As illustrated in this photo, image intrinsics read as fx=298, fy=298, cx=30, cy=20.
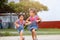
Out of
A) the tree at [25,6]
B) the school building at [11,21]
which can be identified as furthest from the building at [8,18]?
the tree at [25,6]

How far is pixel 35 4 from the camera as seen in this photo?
37938mm

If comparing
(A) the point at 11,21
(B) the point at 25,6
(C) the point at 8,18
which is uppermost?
(B) the point at 25,6

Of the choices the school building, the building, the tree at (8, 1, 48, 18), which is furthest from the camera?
the building

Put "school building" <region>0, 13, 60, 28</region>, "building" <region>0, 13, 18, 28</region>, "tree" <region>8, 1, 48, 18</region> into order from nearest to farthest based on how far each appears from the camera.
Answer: "tree" <region>8, 1, 48, 18</region> < "school building" <region>0, 13, 60, 28</region> < "building" <region>0, 13, 18, 28</region>

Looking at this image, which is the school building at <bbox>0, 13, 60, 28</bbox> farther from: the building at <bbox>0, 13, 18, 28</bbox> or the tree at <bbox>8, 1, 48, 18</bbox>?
the tree at <bbox>8, 1, 48, 18</bbox>

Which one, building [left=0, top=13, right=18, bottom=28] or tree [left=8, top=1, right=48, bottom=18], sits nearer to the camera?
tree [left=8, top=1, right=48, bottom=18]

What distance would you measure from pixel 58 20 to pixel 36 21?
2547 cm

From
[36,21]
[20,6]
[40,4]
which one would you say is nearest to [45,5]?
[40,4]

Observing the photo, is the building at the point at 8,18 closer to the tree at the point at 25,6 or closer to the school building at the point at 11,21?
the school building at the point at 11,21

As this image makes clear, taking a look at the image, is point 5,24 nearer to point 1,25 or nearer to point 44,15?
point 1,25

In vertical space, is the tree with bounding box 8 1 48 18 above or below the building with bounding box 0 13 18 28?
above

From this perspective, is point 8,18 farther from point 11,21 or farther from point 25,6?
point 25,6

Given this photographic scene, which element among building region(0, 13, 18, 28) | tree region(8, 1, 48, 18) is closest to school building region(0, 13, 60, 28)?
building region(0, 13, 18, 28)

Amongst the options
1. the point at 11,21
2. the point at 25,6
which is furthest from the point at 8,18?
the point at 25,6
